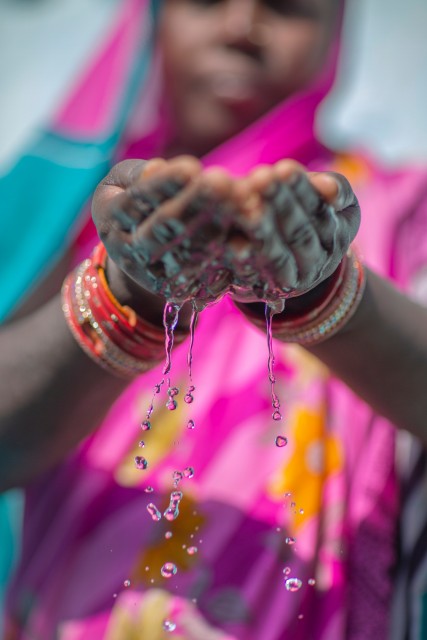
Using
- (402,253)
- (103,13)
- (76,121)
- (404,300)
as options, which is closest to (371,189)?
(402,253)

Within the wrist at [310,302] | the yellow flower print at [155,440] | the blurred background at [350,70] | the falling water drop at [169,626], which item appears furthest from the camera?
the blurred background at [350,70]

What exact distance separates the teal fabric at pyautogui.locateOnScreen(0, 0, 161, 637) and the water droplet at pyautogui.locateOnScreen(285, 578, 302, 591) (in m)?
0.40

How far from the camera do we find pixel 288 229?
50 centimetres

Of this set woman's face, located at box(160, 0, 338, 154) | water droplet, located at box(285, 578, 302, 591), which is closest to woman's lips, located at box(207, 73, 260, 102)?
woman's face, located at box(160, 0, 338, 154)

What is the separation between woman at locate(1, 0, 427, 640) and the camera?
52cm

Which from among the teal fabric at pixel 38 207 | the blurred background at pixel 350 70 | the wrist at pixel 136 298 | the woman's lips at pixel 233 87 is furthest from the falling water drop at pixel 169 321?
the blurred background at pixel 350 70

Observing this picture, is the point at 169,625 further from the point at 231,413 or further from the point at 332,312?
the point at 332,312

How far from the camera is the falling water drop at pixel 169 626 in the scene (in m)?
0.76

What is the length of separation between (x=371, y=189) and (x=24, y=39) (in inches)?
63.1

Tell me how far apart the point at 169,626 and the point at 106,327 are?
315 millimetres

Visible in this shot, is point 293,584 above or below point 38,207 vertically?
below

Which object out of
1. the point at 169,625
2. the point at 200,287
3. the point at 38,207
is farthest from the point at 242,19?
the point at 169,625

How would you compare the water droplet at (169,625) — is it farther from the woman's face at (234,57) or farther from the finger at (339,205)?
the woman's face at (234,57)

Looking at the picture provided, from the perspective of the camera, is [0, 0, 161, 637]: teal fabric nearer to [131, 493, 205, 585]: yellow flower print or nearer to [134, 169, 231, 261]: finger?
[131, 493, 205, 585]: yellow flower print
